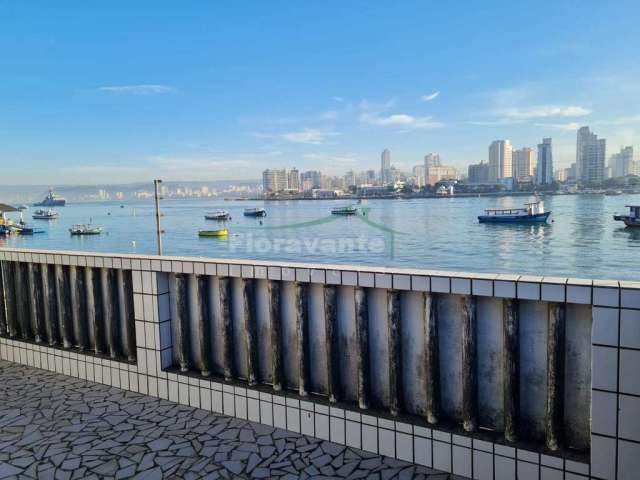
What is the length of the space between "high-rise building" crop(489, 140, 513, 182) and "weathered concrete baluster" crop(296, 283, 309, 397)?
101m

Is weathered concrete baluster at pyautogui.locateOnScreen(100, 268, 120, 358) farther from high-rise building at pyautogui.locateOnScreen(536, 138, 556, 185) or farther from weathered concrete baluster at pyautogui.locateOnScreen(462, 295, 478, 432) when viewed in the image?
high-rise building at pyautogui.locateOnScreen(536, 138, 556, 185)

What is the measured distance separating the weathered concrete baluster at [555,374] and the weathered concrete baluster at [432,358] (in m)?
0.65

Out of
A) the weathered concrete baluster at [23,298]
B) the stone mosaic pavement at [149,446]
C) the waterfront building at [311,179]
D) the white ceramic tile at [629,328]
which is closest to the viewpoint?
the white ceramic tile at [629,328]

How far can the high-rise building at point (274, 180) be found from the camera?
108 meters

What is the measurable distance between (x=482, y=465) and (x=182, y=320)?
2.62 metres

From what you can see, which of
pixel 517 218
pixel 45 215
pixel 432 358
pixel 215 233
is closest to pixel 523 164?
pixel 517 218

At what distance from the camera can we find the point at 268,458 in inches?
123

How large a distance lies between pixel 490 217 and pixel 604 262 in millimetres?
27904

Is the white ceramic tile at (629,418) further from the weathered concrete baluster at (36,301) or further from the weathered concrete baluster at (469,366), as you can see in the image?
the weathered concrete baluster at (36,301)

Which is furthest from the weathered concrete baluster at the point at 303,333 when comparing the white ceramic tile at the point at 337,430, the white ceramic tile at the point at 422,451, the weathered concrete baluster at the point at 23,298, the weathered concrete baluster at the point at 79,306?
the weathered concrete baluster at the point at 23,298

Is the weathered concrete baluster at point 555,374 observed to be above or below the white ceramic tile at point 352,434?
above

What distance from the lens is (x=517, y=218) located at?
62750 mm

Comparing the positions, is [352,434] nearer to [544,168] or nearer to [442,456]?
[442,456]

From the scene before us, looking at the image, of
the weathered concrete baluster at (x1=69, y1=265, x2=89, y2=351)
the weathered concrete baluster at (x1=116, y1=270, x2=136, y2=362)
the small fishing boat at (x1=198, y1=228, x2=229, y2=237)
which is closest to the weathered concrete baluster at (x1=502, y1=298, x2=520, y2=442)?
the weathered concrete baluster at (x1=116, y1=270, x2=136, y2=362)
